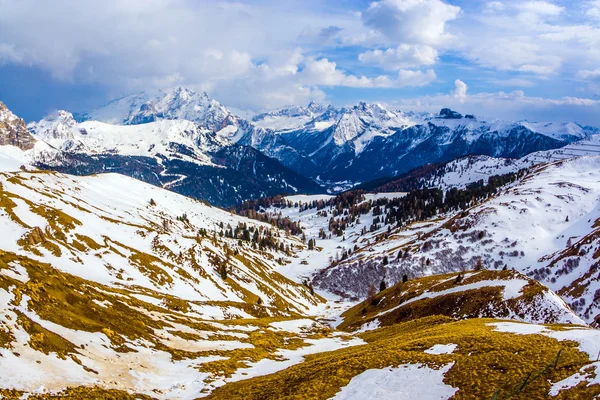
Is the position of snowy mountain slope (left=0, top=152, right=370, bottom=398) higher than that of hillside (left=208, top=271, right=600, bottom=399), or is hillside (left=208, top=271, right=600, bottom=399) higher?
snowy mountain slope (left=0, top=152, right=370, bottom=398)

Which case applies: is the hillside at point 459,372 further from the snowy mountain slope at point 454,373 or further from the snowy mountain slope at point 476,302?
the snowy mountain slope at point 476,302

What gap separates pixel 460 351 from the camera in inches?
1320

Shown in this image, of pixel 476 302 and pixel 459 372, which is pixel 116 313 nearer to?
pixel 459 372

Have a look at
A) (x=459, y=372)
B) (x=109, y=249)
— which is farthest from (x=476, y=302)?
(x=109, y=249)

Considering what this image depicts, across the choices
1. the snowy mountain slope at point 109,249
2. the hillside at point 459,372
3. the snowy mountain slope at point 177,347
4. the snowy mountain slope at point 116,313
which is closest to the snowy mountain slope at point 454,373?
the hillside at point 459,372

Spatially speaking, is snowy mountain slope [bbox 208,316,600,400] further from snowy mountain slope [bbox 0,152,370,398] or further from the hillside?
snowy mountain slope [bbox 0,152,370,398]

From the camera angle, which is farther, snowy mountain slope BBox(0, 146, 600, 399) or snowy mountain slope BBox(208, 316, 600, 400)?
snowy mountain slope BBox(0, 146, 600, 399)

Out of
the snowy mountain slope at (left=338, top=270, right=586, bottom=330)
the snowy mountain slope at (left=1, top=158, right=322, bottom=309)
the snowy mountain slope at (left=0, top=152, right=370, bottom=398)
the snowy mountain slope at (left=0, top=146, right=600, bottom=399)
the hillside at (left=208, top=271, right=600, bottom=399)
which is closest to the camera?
the hillside at (left=208, top=271, right=600, bottom=399)

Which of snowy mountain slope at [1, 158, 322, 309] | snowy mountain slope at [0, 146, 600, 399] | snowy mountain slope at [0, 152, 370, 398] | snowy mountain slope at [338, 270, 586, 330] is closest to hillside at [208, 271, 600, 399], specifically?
snowy mountain slope at [0, 146, 600, 399]

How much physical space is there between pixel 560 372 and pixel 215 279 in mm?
99683

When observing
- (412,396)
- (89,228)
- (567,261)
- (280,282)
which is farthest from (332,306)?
(412,396)

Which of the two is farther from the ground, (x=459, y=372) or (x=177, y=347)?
(x=177, y=347)

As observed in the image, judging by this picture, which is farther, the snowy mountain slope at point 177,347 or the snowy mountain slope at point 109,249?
the snowy mountain slope at point 109,249

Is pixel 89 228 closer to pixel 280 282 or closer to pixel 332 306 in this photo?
pixel 280 282
